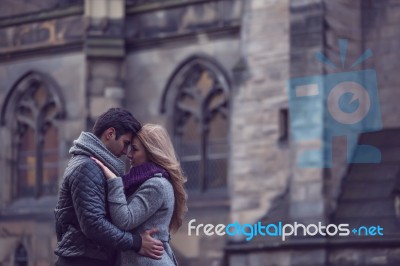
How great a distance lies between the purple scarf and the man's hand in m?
Result: 0.20

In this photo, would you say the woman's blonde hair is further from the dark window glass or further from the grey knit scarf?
the dark window glass

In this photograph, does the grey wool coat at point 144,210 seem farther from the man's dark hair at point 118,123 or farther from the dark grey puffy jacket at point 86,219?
the man's dark hair at point 118,123

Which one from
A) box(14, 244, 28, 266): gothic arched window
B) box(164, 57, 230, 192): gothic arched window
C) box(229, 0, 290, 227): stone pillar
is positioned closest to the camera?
box(229, 0, 290, 227): stone pillar

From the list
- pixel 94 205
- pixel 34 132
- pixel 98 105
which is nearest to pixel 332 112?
pixel 98 105

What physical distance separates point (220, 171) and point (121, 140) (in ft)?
39.8

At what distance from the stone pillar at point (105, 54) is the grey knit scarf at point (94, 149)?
12894 millimetres

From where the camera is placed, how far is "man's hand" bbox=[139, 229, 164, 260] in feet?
15.6

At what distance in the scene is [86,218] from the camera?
468 cm

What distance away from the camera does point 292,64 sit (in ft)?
49.8

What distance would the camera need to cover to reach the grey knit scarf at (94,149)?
191 inches

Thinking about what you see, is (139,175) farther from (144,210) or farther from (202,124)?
(202,124)

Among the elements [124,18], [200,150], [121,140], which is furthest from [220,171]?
[121,140]

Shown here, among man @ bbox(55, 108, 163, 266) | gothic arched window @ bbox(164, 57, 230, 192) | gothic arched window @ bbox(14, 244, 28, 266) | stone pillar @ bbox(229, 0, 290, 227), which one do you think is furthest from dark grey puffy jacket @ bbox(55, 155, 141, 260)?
gothic arched window @ bbox(14, 244, 28, 266)

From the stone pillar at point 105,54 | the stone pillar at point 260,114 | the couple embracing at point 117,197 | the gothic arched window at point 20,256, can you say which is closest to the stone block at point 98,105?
the stone pillar at point 105,54
